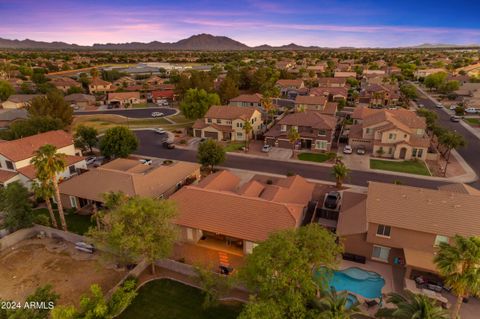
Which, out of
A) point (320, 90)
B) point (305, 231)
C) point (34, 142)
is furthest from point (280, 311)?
point (320, 90)

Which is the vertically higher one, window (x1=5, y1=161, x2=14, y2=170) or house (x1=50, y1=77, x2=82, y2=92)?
house (x1=50, y1=77, x2=82, y2=92)

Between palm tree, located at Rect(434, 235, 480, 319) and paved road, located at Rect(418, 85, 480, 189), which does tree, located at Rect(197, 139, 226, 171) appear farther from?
paved road, located at Rect(418, 85, 480, 189)

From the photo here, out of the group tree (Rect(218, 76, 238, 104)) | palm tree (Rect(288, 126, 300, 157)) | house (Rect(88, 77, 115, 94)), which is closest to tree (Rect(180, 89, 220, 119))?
tree (Rect(218, 76, 238, 104))

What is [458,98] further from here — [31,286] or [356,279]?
[31,286]

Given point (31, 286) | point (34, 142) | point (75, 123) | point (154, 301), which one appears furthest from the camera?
point (75, 123)

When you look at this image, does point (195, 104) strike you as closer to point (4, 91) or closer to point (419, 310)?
point (419, 310)

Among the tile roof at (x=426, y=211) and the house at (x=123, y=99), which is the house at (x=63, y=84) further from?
the tile roof at (x=426, y=211)
